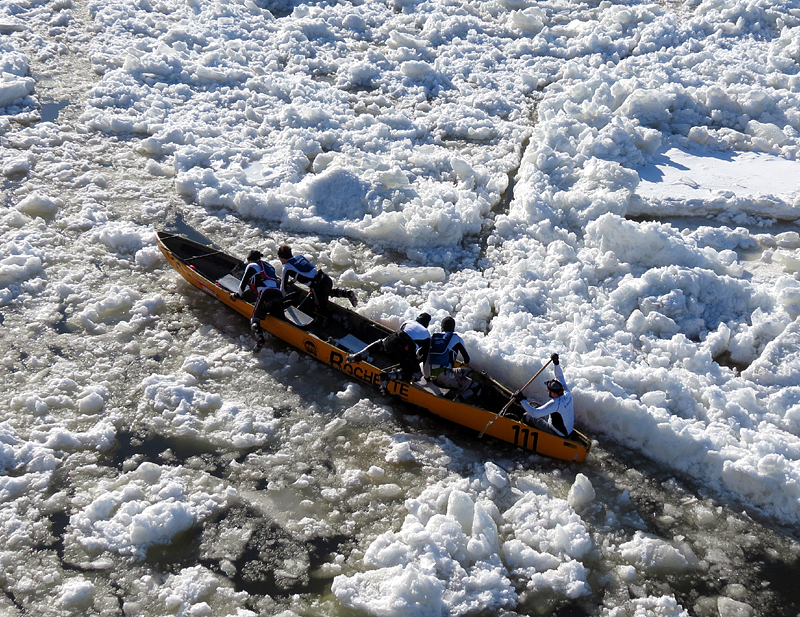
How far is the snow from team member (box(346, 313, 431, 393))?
49 cm

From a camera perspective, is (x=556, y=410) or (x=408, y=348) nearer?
(x=556, y=410)

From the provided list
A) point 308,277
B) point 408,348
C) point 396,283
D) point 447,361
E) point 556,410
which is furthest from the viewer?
point 396,283

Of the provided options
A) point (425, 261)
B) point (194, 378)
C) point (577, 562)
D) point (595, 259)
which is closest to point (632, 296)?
point (595, 259)

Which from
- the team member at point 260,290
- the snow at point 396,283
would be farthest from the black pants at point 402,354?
the team member at point 260,290

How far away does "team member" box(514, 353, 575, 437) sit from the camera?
7.79 meters

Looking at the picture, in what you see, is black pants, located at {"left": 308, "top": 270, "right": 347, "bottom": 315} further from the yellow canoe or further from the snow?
the snow

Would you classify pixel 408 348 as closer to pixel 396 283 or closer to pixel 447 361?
pixel 447 361

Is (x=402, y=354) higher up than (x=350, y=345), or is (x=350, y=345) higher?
(x=402, y=354)

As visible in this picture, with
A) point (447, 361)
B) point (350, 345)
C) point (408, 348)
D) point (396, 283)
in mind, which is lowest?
point (350, 345)

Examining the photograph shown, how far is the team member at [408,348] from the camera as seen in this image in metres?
8.40

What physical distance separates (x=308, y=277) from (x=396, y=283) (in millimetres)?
1556

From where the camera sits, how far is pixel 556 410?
780 centimetres

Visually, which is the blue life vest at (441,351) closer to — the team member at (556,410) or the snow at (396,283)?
the snow at (396,283)

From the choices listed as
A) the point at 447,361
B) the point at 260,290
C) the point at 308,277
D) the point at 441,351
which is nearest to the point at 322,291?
the point at 308,277
